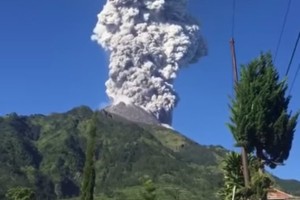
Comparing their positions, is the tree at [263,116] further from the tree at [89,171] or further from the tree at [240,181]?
the tree at [89,171]

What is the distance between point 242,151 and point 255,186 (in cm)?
175

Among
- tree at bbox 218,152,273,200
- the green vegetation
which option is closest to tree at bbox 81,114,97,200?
tree at bbox 218,152,273,200

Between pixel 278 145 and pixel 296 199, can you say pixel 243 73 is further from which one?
pixel 296 199

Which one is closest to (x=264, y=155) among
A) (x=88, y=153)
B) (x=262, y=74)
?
(x=262, y=74)

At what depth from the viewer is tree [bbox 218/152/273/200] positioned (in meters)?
30.0

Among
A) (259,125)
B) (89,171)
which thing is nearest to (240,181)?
(259,125)

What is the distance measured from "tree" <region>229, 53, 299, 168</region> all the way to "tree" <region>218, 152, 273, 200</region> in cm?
82

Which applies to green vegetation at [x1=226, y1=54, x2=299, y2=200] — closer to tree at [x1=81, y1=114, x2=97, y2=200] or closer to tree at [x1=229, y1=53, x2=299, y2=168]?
tree at [x1=229, y1=53, x2=299, y2=168]

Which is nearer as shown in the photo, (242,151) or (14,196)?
(242,151)

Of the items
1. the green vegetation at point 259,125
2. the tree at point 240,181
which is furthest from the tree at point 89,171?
the green vegetation at point 259,125

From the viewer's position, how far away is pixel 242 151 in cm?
3028

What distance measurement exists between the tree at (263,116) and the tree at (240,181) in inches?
32.1

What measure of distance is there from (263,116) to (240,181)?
3796mm

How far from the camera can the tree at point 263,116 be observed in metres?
30.3
